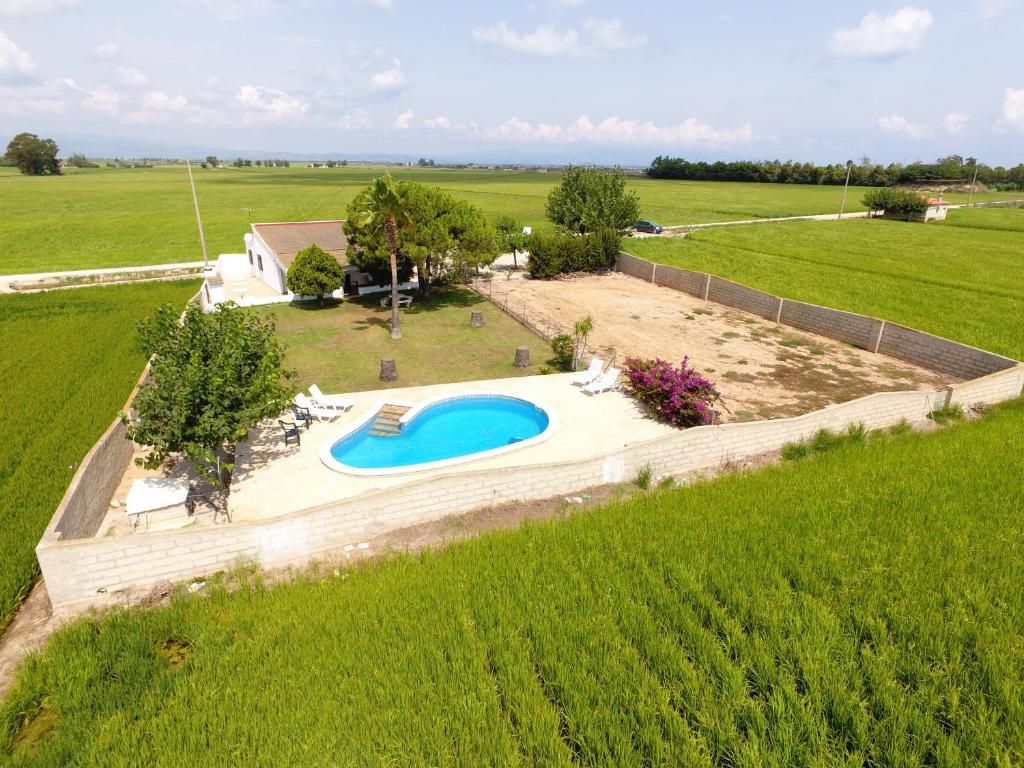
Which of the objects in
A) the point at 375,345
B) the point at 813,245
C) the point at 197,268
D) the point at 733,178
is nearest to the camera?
the point at 375,345

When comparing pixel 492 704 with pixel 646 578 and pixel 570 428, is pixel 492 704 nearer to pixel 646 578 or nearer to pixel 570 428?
pixel 646 578

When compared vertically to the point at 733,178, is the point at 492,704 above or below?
below

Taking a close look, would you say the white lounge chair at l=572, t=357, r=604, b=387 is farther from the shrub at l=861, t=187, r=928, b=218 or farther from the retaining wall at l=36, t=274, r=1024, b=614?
the shrub at l=861, t=187, r=928, b=218

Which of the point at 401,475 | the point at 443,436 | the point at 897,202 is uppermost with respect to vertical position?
the point at 897,202

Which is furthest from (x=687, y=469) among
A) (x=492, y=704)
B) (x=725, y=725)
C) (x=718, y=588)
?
(x=492, y=704)

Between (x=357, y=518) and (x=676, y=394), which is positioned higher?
(x=676, y=394)

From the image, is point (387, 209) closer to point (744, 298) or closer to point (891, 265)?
point (744, 298)

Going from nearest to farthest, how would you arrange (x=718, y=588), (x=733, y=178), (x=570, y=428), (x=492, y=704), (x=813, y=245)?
(x=492, y=704) → (x=718, y=588) → (x=570, y=428) → (x=813, y=245) → (x=733, y=178)

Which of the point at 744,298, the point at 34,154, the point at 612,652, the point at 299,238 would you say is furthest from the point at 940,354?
the point at 34,154
